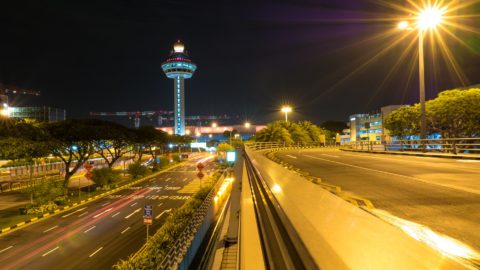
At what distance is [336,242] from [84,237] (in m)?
26.9

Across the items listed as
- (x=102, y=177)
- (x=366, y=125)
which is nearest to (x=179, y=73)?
(x=366, y=125)

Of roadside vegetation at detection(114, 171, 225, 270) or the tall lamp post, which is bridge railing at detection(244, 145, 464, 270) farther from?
the tall lamp post

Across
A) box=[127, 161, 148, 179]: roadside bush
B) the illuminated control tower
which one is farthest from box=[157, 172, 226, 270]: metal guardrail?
the illuminated control tower

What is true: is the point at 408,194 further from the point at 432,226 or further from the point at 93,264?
the point at 93,264

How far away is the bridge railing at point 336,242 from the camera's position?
4.30 feet

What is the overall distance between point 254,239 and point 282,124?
49471 mm

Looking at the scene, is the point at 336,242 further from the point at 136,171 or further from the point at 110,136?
the point at 136,171

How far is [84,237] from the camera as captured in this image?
23.8 meters

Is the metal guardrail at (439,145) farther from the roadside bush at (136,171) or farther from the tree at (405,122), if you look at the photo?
the roadside bush at (136,171)

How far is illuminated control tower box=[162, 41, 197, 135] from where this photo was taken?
571 feet

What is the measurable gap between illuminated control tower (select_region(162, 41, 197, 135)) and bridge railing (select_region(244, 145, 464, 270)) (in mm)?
173803

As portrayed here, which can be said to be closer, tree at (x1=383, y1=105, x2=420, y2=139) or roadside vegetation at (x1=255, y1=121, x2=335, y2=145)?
tree at (x1=383, y1=105, x2=420, y2=139)

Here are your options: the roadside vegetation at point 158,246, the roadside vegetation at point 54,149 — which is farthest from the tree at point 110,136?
the roadside vegetation at point 158,246

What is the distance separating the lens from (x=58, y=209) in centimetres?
3186
